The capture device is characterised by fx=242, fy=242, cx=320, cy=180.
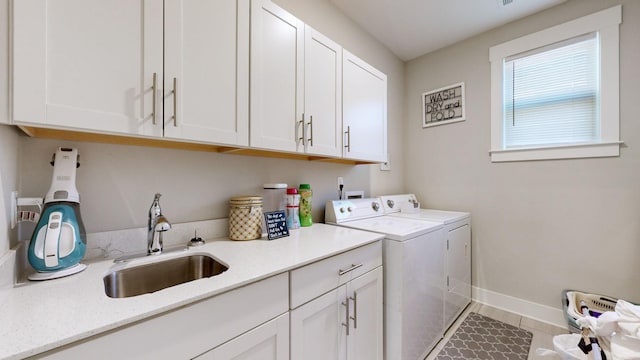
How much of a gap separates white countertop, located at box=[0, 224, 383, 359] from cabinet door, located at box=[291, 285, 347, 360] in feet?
0.69

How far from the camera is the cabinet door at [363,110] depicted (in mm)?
1773

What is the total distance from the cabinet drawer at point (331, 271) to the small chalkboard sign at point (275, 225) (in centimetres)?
39

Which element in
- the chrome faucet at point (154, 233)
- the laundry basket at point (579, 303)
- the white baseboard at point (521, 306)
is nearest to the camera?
the chrome faucet at point (154, 233)

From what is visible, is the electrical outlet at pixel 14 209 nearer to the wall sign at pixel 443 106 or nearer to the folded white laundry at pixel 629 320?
the folded white laundry at pixel 629 320

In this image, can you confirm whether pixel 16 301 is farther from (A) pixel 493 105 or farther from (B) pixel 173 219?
(A) pixel 493 105

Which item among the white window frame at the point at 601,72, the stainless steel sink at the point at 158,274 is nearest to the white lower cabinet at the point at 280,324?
the stainless steel sink at the point at 158,274

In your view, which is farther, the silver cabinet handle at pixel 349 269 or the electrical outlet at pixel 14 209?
the silver cabinet handle at pixel 349 269

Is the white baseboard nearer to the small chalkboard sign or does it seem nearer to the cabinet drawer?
the cabinet drawer

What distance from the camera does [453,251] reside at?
2.02 metres

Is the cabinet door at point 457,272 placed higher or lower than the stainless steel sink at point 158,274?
lower

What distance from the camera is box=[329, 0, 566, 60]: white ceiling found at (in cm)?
204

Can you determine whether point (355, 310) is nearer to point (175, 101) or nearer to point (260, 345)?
point (260, 345)

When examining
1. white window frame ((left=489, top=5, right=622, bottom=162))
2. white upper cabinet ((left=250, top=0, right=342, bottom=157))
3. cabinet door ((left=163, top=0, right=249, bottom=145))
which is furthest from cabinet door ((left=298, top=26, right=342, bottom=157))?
white window frame ((left=489, top=5, right=622, bottom=162))

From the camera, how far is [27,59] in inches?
28.0
